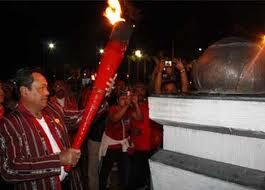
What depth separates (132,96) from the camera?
6965mm

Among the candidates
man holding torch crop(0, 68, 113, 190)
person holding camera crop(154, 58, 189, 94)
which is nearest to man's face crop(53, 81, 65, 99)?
person holding camera crop(154, 58, 189, 94)

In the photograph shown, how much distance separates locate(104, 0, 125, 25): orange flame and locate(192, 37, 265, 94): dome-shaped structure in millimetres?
1379

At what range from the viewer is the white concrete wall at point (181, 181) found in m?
2.14

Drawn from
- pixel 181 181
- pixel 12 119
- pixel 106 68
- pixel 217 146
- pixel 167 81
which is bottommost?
pixel 181 181

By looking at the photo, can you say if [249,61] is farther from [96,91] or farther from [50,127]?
[50,127]

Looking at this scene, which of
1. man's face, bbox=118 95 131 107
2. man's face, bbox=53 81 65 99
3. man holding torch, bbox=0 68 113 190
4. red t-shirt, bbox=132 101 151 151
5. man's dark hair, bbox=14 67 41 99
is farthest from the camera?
man's face, bbox=53 81 65 99

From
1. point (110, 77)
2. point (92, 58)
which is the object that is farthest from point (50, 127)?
point (92, 58)

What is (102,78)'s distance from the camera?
320cm

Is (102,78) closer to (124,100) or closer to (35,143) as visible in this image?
(35,143)

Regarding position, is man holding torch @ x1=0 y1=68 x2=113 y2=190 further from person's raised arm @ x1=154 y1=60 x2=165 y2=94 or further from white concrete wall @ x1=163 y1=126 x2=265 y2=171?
person's raised arm @ x1=154 y1=60 x2=165 y2=94

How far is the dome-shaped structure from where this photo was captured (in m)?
2.33

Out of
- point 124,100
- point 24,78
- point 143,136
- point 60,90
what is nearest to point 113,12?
point 24,78

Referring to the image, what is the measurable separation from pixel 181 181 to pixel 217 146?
0.40m

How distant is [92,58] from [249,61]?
153 ft
